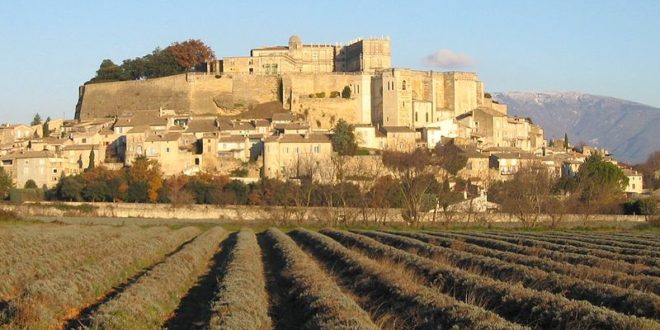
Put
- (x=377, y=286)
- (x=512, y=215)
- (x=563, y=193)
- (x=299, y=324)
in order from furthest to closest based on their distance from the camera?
(x=563, y=193) < (x=512, y=215) < (x=377, y=286) < (x=299, y=324)

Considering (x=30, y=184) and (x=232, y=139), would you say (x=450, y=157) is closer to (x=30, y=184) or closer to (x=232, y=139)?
(x=232, y=139)

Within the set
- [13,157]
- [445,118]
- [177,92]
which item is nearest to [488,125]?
[445,118]


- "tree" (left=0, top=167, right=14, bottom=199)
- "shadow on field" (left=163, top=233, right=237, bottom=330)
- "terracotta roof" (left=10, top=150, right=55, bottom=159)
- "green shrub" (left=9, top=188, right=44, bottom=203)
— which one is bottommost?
"shadow on field" (left=163, top=233, right=237, bottom=330)


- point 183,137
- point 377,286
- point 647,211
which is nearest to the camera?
point 377,286

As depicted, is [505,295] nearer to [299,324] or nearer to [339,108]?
[299,324]

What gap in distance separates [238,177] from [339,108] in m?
19.7

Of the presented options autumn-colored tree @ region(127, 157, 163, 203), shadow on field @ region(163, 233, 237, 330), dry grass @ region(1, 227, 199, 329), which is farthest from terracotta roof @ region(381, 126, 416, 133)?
shadow on field @ region(163, 233, 237, 330)

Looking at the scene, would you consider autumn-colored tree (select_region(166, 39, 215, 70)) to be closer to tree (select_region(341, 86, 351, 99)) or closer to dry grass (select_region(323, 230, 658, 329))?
tree (select_region(341, 86, 351, 99))

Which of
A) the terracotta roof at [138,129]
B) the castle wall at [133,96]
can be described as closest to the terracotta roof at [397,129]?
the castle wall at [133,96]

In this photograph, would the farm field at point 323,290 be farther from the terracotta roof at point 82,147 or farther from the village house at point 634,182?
the village house at point 634,182

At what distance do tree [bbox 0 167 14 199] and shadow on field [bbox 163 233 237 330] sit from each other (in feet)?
166

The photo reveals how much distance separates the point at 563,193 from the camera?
71938 mm

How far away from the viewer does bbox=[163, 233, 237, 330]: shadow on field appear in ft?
44.6

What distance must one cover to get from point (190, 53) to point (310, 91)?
57.2 feet
